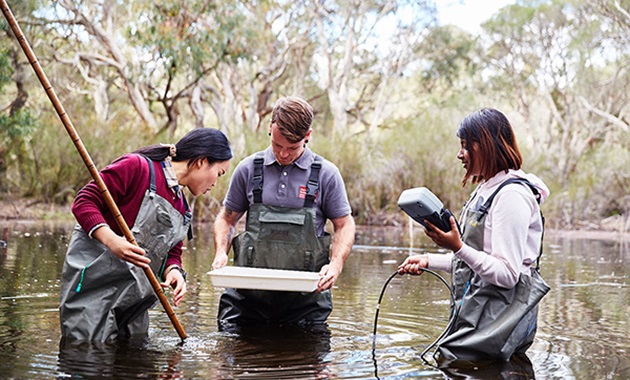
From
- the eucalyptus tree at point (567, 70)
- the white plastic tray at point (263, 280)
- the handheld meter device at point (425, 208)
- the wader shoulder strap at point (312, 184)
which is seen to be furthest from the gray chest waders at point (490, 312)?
the eucalyptus tree at point (567, 70)

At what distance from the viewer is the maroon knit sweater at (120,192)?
4480 mm

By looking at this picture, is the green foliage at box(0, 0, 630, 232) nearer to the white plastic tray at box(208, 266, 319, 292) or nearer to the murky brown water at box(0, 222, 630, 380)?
the murky brown water at box(0, 222, 630, 380)

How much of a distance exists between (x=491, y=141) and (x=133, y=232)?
183 centimetres

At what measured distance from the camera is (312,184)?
5.35 m

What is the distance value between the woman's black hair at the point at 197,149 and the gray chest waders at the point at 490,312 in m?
1.37

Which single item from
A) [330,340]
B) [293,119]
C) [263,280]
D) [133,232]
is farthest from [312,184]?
[133,232]

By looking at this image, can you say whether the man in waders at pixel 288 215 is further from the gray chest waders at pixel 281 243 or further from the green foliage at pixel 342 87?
the green foliage at pixel 342 87

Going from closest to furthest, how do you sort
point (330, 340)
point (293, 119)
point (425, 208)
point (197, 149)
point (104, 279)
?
point (425, 208)
point (104, 279)
point (197, 149)
point (293, 119)
point (330, 340)

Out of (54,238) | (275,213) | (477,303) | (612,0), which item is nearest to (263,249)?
(275,213)

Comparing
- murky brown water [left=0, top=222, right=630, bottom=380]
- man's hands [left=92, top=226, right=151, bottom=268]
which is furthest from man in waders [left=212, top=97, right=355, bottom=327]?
man's hands [left=92, top=226, right=151, bottom=268]

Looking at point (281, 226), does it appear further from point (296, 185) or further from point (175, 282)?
point (175, 282)

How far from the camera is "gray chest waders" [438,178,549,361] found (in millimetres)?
4316

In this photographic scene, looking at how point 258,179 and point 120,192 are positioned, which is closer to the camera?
point 120,192

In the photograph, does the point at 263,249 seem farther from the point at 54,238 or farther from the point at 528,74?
the point at 528,74
